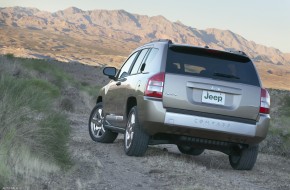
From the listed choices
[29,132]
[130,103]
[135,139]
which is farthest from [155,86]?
[29,132]

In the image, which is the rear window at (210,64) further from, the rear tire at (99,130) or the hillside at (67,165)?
the rear tire at (99,130)

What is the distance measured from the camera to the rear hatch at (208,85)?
7938 millimetres

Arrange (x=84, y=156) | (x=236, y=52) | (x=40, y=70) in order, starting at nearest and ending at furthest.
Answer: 1. (x=84, y=156)
2. (x=236, y=52)
3. (x=40, y=70)

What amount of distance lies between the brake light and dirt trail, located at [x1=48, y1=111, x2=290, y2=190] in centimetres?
94

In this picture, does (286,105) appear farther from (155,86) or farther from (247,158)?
(155,86)

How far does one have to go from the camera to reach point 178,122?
791 centimetres

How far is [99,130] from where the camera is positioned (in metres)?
11.2

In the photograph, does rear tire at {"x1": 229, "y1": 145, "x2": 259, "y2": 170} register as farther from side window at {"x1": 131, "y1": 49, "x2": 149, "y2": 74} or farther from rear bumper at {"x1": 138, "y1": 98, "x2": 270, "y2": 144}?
side window at {"x1": 131, "y1": 49, "x2": 149, "y2": 74}

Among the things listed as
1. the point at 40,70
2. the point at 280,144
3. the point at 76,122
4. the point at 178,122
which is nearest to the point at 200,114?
the point at 178,122

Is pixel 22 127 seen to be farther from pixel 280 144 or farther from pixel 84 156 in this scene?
pixel 280 144

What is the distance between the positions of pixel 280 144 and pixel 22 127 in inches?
287

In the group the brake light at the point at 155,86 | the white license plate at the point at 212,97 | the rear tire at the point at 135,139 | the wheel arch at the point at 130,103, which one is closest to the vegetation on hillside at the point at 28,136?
the rear tire at the point at 135,139

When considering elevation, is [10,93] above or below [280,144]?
above

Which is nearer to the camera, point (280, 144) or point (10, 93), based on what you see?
point (10, 93)
